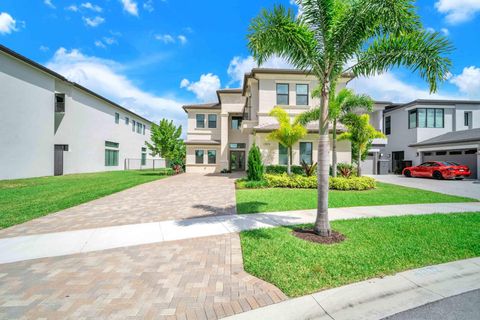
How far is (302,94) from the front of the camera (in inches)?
698

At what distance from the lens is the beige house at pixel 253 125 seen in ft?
54.6

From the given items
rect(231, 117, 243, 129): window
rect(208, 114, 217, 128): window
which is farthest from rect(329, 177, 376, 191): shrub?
rect(208, 114, 217, 128): window

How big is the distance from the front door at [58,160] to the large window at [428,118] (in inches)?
1419

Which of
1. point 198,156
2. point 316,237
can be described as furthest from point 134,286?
point 198,156

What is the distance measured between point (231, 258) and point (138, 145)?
116 ft

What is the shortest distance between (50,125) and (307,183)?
22.6 meters

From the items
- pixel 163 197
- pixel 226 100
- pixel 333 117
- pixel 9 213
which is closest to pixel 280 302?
pixel 163 197

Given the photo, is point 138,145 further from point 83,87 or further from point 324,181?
point 324,181

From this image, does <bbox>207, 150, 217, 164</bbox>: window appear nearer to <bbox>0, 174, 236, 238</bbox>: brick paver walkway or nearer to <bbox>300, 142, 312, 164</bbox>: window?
<bbox>300, 142, 312, 164</bbox>: window

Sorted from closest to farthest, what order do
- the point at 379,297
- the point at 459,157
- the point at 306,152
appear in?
the point at 379,297, the point at 306,152, the point at 459,157

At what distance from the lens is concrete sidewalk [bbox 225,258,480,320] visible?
275cm

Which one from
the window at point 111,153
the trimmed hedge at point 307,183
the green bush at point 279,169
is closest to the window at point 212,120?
the green bush at point 279,169

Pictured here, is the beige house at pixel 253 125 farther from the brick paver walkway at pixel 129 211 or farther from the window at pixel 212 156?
the brick paver walkway at pixel 129 211

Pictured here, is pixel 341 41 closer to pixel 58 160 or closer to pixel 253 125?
pixel 253 125
